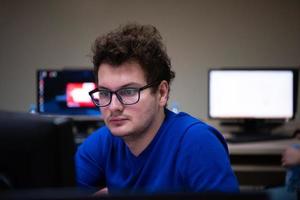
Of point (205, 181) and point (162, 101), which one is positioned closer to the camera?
point (205, 181)

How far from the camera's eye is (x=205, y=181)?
Result: 1.08 metres

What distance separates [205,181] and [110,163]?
33 cm

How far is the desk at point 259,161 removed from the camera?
2428 millimetres

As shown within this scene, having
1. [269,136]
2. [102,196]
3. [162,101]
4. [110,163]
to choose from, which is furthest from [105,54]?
[269,136]

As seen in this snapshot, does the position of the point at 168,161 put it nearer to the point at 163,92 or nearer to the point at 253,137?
the point at 163,92

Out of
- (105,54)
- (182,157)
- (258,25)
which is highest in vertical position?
(258,25)

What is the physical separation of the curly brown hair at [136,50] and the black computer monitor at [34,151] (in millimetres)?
464

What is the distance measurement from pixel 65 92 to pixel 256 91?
128 cm

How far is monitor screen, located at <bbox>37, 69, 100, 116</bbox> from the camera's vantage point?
2936mm

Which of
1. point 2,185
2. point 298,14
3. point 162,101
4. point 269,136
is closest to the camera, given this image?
point 2,185

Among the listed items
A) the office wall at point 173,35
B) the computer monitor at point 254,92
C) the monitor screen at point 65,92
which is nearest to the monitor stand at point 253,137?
the computer monitor at point 254,92

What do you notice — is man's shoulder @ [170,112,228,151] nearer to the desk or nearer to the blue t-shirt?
the blue t-shirt

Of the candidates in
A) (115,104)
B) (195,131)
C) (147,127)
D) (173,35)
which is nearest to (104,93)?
(115,104)

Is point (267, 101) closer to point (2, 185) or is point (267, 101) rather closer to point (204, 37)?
point (204, 37)
